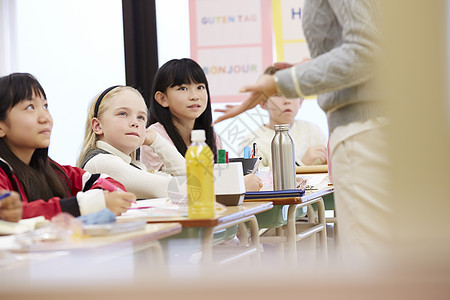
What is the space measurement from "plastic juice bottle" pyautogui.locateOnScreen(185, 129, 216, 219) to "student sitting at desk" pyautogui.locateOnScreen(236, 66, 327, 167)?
230 cm

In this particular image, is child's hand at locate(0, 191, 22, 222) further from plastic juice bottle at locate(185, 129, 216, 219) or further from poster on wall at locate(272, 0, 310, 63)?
poster on wall at locate(272, 0, 310, 63)

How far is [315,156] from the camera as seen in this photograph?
3.77 m

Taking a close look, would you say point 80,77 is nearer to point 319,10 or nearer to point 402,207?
point 319,10

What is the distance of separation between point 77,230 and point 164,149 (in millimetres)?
1443

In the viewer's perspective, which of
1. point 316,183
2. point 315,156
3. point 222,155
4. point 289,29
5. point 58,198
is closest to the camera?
point 58,198

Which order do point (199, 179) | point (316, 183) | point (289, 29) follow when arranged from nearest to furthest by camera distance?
point (199, 179)
point (316, 183)
point (289, 29)

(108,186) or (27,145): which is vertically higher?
(27,145)

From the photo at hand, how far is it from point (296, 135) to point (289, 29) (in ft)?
2.80

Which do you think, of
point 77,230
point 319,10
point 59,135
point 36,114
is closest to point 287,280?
point 77,230

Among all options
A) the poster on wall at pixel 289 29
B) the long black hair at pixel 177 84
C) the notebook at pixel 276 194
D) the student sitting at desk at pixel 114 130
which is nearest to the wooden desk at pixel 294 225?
the notebook at pixel 276 194

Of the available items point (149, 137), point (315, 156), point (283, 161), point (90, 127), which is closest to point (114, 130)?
point (90, 127)

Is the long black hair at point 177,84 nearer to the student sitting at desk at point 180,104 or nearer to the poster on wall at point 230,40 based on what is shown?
the student sitting at desk at point 180,104

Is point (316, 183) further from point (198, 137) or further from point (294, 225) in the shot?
point (198, 137)

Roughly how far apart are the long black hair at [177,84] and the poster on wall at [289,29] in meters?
1.74
